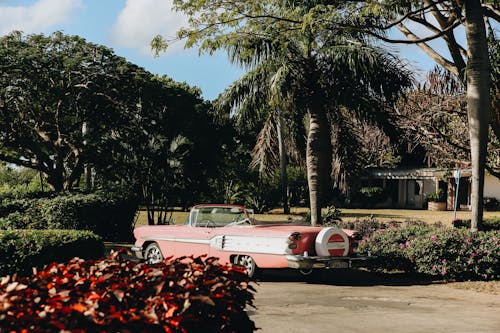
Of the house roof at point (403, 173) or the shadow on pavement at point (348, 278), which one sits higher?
the house roof at point (403, 173)

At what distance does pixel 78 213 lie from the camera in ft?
65.2

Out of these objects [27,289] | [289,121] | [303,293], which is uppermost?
[289,121]

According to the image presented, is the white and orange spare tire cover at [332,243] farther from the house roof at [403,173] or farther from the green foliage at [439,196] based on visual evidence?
the house roof at [403,173]

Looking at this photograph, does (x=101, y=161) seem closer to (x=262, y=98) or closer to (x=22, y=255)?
(x=262, y=98)

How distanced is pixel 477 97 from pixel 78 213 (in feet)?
37.8

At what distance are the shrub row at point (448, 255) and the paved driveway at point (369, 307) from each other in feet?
1.88

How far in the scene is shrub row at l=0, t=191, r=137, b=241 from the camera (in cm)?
1992

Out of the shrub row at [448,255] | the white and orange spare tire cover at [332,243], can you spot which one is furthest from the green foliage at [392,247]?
the white and orange spare tire cover at [332,243]

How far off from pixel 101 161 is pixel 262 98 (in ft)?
28.9

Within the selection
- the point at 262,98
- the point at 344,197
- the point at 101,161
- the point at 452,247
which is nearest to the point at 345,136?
the point at 262,98

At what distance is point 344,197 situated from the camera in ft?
166

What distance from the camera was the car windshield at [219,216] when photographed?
1286 cm

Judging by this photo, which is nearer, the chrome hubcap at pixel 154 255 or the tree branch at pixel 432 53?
the chrome hubcap at pixel 154 255

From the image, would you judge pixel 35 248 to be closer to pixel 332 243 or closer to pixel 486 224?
pixel 332 243
